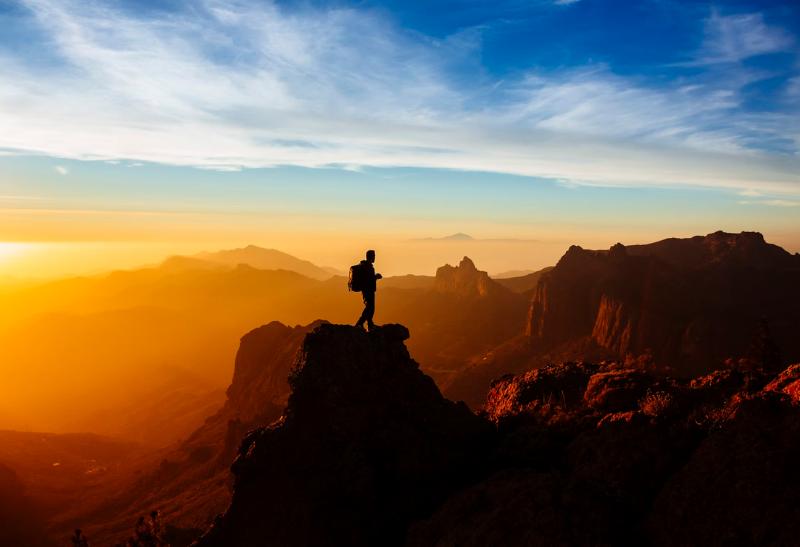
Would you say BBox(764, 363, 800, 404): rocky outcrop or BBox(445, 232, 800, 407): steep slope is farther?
BBox(445, 232, 800, 407): steep slope

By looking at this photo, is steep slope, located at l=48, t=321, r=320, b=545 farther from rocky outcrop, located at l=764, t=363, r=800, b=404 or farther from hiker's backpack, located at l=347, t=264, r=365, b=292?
rocky outcrop, located at l=764, t=363, r=800, b=404

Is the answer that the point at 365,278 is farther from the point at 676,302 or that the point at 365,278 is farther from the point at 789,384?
the point at 676,302

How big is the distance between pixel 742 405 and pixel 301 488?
1334 centimetres

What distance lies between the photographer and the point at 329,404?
1736 cm

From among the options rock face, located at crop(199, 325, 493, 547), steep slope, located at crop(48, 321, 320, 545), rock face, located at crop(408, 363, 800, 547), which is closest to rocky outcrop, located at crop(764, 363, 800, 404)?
rock face, located at crop(408, 363, 800, 547)

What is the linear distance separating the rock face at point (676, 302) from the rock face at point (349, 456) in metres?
83.3

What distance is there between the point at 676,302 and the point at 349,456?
390ft

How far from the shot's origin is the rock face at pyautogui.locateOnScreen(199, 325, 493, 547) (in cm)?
1564

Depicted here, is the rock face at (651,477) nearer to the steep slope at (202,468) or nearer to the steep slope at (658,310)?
the steep slope at (202,468)

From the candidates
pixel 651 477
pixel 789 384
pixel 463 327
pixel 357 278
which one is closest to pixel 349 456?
pixel 357 278

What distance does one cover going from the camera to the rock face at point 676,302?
333 ft

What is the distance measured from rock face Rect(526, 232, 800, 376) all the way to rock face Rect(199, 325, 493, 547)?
273 feet

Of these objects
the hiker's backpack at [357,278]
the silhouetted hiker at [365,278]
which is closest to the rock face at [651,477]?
the silhouetted hiker at [365,278]

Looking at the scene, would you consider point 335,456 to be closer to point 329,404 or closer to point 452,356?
point 329,404
